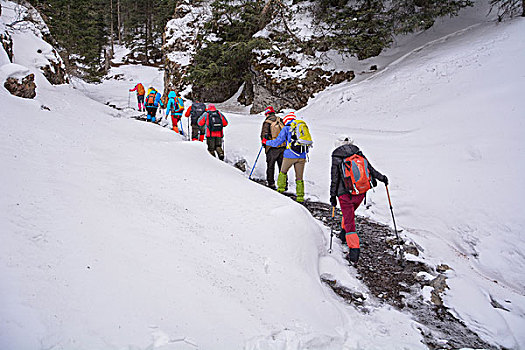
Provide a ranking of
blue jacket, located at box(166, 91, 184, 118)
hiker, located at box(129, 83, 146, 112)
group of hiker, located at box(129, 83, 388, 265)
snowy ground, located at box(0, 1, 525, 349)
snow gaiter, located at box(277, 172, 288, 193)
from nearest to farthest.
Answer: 1. snowy ground, located at box(0, 1, 525, 349)
2. group of hiker, located at box(129, 83, 388, 265)
3. snow gaiter, located at box(277, 172, 288, 193)
4. blue jacket, located at box(166, 91, 184, 118)
5. hiker, located at box(129, 83, 146, 112)

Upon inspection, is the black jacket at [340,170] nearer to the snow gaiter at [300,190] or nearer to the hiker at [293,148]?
the hiker at [293,148]

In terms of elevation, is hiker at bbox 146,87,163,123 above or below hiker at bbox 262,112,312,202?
above

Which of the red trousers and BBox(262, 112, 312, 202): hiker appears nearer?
the red trousers

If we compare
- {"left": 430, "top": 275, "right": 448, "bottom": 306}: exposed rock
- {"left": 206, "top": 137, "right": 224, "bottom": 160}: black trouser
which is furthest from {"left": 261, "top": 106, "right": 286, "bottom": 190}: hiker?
{"left": 430, "top": 275, "right": 448, "bottom": 306}: exposed rock

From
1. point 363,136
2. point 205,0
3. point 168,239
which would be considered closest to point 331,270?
point 168,239

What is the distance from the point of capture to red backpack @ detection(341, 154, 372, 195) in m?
4.77

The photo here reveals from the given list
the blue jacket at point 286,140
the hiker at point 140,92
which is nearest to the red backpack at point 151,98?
the hiker at point 140,92

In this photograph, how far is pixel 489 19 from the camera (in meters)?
14.3

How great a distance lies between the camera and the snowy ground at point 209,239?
237 centimetres

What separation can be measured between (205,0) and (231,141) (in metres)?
18.5

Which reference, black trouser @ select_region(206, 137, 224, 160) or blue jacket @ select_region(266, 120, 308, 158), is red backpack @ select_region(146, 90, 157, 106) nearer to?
black trouser @ select_region(206, 137, 224, 160)

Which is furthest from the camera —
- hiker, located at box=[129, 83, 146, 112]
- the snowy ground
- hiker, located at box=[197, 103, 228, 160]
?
hiker, located at box=[129, 83, 146, 112]

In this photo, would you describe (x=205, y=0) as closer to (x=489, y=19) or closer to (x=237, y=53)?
(x=237, y=53)

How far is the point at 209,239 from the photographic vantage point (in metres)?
3.78
